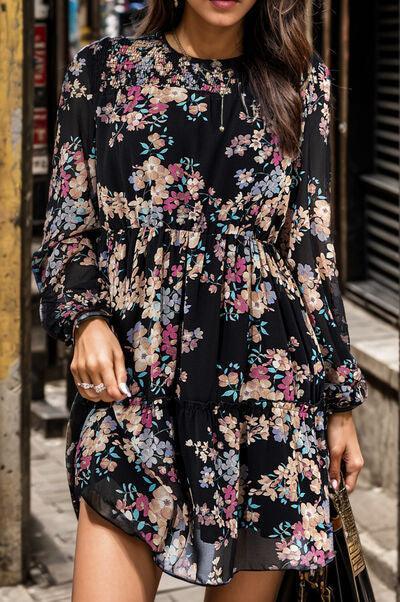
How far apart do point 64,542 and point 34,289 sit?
218 cm

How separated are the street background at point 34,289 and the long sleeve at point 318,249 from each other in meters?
0.71

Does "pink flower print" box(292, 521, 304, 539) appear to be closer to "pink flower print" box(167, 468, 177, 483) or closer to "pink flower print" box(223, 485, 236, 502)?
"pink flower print" box(223, 485, 236, 502)

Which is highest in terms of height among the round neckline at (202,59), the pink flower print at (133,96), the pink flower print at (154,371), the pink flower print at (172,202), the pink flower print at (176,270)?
the round neckline at (202,59)

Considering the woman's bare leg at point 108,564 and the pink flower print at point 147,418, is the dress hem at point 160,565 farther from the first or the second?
the pink flower print at point 147,418

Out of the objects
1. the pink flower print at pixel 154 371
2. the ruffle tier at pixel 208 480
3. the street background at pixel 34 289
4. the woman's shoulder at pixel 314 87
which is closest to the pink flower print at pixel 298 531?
the ruffle tier at pixel 208 480

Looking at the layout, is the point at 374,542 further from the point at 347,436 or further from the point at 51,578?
the point at 347,436

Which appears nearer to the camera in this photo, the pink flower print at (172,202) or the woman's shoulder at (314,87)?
the pink flower print at (172,202)

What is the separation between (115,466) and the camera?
8.26ft

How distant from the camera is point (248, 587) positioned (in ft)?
8.83

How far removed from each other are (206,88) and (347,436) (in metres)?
0.82

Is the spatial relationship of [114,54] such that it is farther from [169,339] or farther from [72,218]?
[169,339]

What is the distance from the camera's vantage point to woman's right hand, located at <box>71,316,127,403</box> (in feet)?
8.18

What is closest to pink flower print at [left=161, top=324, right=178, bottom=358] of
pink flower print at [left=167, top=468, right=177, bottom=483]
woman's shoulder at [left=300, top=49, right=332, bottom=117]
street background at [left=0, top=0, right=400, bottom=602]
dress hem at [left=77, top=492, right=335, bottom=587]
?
pink flower print at [left=167, top=468, right=177, bottom=483]

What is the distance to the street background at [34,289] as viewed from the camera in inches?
161
